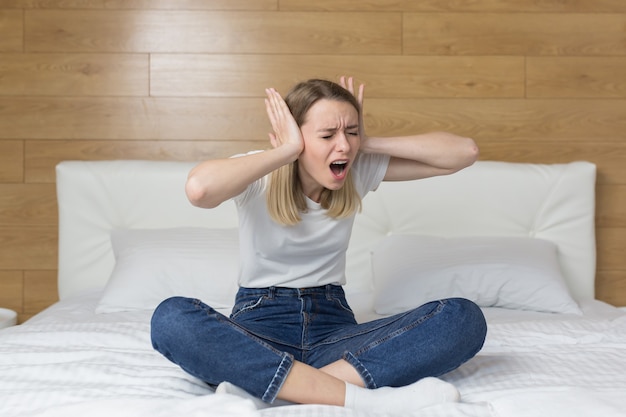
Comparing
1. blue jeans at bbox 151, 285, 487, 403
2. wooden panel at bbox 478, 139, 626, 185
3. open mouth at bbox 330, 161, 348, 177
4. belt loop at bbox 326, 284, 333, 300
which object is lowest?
blue jeans at bbox 151, 285, 487, 403

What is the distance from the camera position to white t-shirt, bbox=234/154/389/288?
188 cm

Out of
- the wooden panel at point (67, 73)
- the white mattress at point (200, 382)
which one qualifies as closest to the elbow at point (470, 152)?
the white mattress at point (200, 382)

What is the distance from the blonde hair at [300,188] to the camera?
1863 mm

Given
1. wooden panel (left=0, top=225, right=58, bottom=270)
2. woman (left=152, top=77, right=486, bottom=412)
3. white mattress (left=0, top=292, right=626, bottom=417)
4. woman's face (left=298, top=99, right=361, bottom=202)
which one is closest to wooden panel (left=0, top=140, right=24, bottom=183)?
wooden panel (left=0, top=225, right=58, bottom=270)

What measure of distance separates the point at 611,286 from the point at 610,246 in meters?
0.16

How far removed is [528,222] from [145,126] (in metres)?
1.49

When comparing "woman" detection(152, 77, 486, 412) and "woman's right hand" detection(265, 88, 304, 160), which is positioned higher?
"woman's right hand" detection(265, 88, 304, 160)

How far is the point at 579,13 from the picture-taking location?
303cm

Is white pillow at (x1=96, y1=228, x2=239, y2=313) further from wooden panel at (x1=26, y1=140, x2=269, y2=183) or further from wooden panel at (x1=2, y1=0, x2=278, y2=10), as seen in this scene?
wooden panel at (x1=2, y1=0, x2=278, y2=10)

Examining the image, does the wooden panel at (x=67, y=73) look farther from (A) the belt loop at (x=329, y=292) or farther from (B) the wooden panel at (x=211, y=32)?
(A) the belt loop at (x=329, y=292)

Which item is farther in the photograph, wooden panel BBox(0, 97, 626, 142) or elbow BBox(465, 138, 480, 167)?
wooden panel BBox(0, 97, 626, 142)

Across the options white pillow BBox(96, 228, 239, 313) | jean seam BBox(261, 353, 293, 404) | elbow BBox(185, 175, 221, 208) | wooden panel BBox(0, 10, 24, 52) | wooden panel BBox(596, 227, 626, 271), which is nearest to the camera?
jean seam BBox(261, 353, 293, 404)

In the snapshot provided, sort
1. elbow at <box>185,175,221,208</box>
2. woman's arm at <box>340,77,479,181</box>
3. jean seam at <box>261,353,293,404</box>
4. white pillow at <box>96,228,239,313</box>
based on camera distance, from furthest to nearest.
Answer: white pillow at <box>96,228,239,313</box> < woman's arm at <box>340,77,479,181</box> < elbow at <box>185,175,221,208</box> < jean seam at <box>261,353,293,404</box>

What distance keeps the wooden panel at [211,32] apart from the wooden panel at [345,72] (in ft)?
0.14
